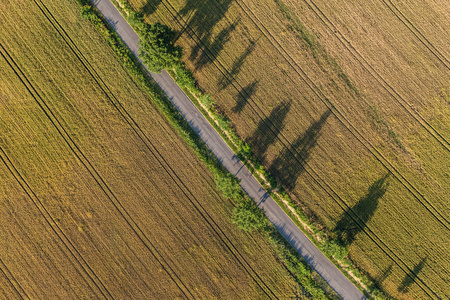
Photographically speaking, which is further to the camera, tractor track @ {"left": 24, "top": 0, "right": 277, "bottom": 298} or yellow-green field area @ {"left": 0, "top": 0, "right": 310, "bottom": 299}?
yellow-green field area @ {"left": 0, "top": 0, "right": 310, "bottom": 299}

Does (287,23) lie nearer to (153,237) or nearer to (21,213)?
(153,237)

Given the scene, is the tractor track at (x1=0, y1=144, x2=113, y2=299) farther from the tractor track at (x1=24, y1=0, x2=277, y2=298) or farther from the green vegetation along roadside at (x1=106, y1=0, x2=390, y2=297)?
the green vegetation along roadside at (x1=106, y1=0, x2=390, y2=297)

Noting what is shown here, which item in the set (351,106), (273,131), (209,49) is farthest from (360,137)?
(209,49)

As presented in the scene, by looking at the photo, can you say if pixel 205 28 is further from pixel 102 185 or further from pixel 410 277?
pixel 410 277

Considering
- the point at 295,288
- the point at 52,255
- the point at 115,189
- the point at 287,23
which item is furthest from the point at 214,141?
the point at 52,255

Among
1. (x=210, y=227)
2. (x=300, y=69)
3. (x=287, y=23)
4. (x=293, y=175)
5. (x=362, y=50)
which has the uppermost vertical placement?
(x=362, y=50)

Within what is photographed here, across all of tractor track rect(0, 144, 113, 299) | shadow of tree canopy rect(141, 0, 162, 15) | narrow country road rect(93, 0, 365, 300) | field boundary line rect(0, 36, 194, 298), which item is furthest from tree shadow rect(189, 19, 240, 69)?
tractor track rect(0, 144, 113, 299)

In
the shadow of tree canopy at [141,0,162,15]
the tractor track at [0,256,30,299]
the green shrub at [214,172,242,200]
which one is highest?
the shadow of tree canopy at [141,0,162,15]

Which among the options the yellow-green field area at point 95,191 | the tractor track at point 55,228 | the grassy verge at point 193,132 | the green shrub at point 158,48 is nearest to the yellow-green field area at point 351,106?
the grassy verge at point 193,132
